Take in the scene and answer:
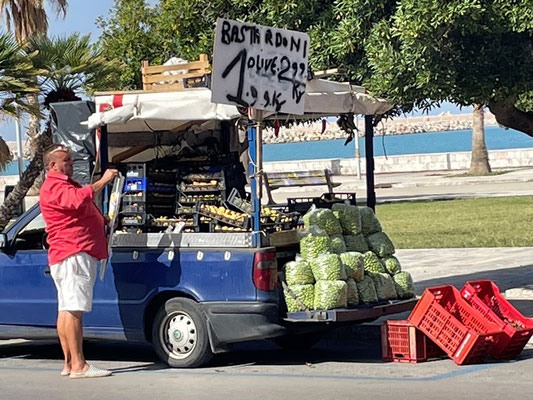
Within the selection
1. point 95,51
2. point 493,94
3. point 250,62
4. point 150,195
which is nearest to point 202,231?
point 150,195

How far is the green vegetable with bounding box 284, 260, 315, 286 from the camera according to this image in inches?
396

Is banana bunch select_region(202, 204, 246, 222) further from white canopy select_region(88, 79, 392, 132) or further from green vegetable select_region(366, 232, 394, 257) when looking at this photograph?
green vegetable select_region(366, 232, 394, 257)

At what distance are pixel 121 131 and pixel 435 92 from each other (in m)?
3.27

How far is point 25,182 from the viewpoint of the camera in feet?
65.4

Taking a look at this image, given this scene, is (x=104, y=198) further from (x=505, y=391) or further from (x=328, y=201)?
(x=505, y=391)

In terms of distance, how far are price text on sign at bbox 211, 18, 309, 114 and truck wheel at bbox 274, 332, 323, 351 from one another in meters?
2.33

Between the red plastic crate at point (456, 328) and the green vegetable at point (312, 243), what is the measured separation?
994 millimetres

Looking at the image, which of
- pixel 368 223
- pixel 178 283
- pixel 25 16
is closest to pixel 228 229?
pixel 178 283

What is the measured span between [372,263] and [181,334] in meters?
1.92

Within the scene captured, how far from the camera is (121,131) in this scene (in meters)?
11.8

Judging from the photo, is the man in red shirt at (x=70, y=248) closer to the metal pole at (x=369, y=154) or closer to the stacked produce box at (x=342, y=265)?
the stacked produce box at (x=342, y=265)

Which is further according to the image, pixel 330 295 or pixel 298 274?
pixel 298 274

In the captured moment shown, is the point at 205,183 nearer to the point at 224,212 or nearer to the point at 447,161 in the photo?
the point at 224,212

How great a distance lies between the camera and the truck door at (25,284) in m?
10.7
